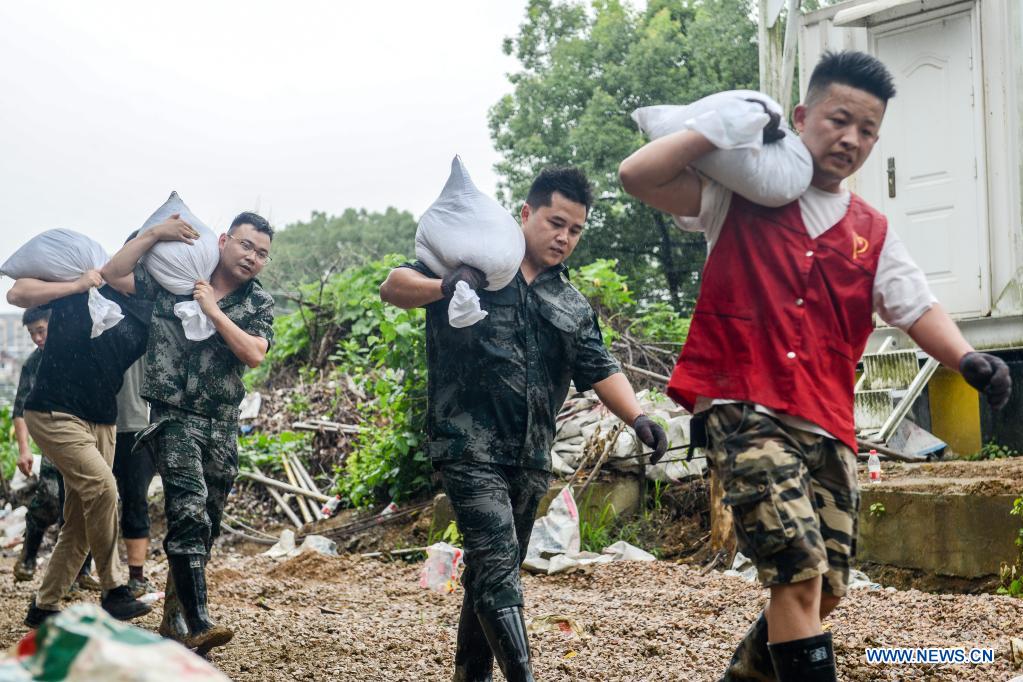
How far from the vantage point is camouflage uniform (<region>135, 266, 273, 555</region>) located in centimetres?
464

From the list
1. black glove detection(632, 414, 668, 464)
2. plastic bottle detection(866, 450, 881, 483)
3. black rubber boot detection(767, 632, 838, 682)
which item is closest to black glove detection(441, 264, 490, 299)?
black glove detection(632, 414, 668, 464)

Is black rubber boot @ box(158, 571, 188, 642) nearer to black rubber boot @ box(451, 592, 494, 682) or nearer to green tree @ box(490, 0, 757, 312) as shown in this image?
black rubber boot @ box(451, 592, 494, 682)

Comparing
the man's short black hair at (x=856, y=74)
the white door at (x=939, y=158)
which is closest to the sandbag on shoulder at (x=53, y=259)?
the man's short black hair at (x=856, y=74)

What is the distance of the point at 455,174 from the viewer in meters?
3.99

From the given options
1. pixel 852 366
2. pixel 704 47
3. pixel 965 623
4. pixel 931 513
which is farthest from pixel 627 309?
pixel 704 47

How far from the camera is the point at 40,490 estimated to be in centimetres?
697

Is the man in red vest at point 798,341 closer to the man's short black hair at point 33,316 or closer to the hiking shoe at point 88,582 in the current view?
the hiking shoe at point 88,582

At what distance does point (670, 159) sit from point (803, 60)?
7.08 m

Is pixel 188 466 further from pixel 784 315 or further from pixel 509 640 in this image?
pixel 784 315

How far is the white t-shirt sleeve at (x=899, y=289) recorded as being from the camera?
10.0ft

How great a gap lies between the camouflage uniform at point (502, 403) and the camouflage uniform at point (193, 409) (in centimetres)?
133

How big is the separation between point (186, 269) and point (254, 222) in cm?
39

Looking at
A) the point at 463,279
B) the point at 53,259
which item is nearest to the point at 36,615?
the point at 53,259

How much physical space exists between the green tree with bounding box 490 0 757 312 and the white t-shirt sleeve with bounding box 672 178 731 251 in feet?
54.9
